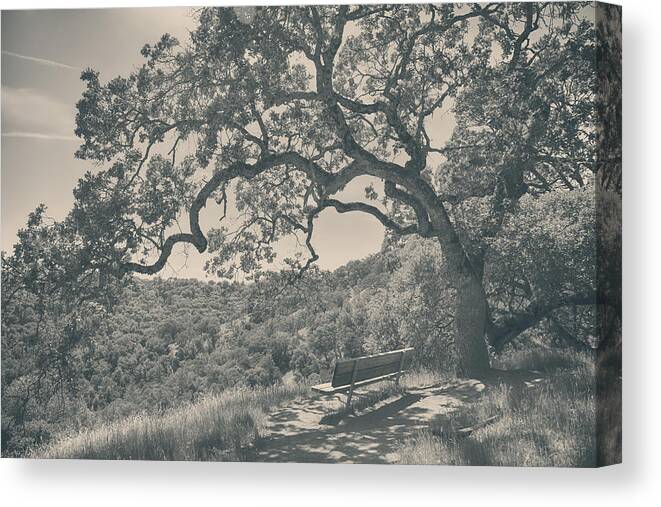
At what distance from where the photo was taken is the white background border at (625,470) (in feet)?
31.7

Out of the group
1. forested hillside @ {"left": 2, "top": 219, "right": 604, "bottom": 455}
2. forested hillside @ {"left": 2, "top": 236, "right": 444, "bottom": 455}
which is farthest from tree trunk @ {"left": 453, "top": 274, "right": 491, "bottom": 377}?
forested hillside @ {"left": 2, "top": 236, "right": 444, "bottom": 455}

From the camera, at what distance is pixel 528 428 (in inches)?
381

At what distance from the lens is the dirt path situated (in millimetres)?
9898

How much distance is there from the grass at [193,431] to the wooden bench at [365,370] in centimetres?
49

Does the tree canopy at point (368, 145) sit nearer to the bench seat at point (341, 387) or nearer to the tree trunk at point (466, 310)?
the tree trunk at point (466, 310)

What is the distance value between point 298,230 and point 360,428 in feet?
6.95

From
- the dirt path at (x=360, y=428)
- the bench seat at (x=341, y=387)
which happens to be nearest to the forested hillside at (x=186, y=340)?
the bench seat at (x=341, y=387)

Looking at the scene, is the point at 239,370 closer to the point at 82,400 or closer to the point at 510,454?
the point at 82,400

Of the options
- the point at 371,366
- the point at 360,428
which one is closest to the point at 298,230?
the point at 371,366

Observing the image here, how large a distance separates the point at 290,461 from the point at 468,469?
174 centimetres

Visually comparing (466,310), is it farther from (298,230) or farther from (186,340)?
(186,340)

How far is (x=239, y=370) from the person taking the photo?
34.2ft

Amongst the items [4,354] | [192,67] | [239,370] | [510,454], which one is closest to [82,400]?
[4,354]

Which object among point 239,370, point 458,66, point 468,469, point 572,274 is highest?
point 458,66
